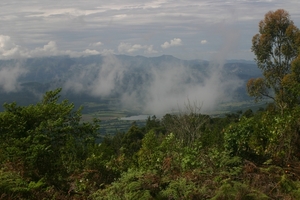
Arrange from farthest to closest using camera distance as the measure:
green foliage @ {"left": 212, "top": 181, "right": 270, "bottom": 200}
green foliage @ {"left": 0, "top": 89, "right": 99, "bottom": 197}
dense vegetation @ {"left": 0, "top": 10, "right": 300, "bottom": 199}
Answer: green foliage @ {"left": 0, "top": 89, "right": 99, "bottom": 197} → dense vegetation @ {"left": 0, "top": 10, "right": 300, "bottom": 199} → green foliage @ {"left": 212, "top": 181, "right": 270, "bottom": 200}

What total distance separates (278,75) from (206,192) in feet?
41.2

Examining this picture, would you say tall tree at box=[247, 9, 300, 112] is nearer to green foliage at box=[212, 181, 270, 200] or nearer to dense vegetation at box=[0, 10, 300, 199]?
dense vegetation at box=[0, 10, 300, 199]

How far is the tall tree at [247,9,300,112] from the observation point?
16359 mm

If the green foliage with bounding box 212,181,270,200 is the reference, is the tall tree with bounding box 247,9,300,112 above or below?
above

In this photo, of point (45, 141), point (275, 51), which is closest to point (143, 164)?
point (45, 141)

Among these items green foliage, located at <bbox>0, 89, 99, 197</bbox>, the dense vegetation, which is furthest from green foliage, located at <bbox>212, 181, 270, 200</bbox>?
green foliage, located at <bbox>0, 89, 99, 197</bbox>

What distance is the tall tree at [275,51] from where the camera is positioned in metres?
16.4

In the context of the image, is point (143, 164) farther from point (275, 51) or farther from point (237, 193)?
point (275, 51)

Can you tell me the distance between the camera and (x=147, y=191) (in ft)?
17.8

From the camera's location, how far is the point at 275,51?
660 inches

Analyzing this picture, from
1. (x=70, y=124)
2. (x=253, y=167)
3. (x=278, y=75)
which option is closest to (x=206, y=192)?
(x=253, y=167)

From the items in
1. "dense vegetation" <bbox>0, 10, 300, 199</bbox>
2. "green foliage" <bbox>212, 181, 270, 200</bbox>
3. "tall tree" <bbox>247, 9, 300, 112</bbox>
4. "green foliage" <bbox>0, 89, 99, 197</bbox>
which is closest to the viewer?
"green foliage" <bbox>212, 181, 270, 200</bbox>

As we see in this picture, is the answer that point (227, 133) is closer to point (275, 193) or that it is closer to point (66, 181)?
point (275, 193)

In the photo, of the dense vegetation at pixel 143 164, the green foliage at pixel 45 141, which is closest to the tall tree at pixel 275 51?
the dense vegetation at pixel 143 164
